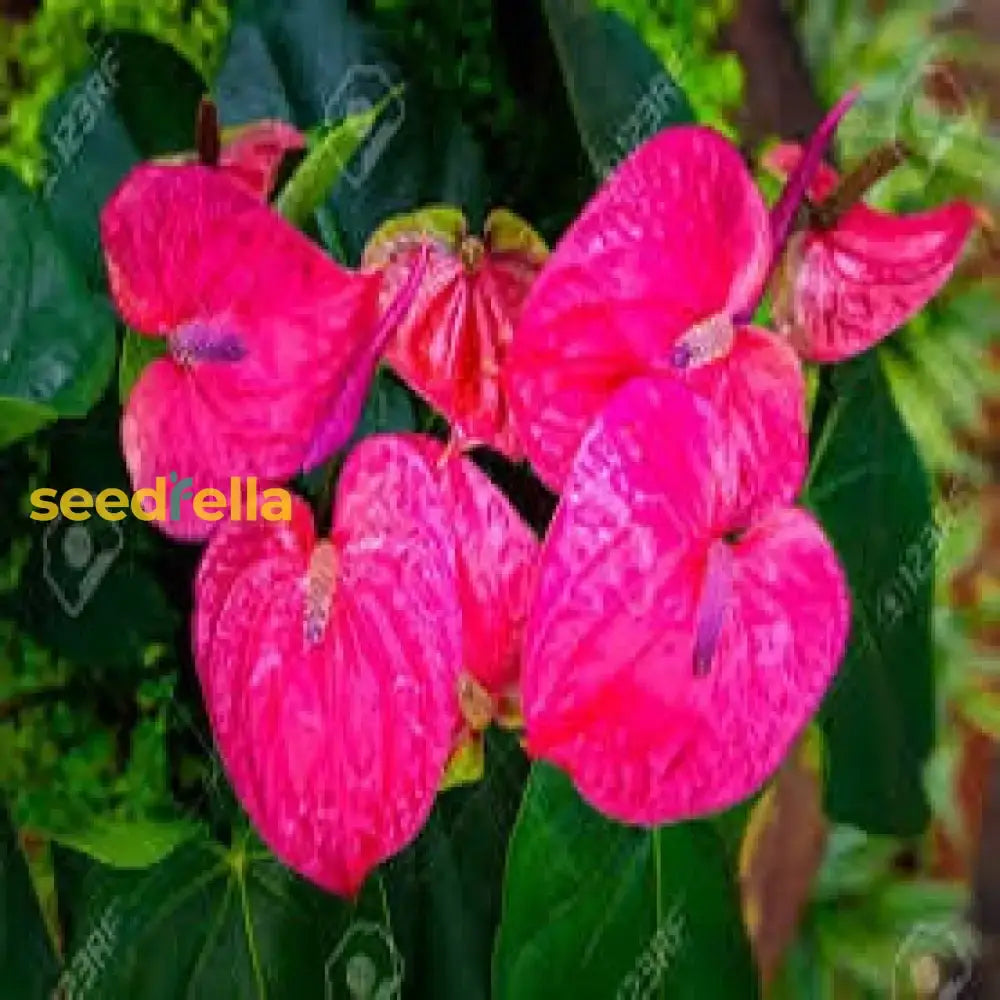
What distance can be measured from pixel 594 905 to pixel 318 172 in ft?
0.82

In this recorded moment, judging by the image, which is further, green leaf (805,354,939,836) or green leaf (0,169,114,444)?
green leaf (805,354,939,836)

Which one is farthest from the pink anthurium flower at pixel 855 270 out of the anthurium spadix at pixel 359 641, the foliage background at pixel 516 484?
the anthurium spadix at pixel 359 641

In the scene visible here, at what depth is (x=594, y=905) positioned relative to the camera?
595 millimetres

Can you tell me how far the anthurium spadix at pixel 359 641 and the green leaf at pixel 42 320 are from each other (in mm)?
64

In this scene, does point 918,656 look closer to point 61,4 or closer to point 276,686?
point 276,686

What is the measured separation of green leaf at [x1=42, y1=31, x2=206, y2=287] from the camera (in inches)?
21.3

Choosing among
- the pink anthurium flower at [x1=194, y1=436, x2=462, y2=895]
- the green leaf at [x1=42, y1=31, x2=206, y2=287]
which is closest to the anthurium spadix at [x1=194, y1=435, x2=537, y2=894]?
the pink anthurium flower at [x1=194, y1=436, x2=462, y2=895]

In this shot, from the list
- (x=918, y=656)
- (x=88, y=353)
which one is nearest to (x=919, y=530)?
(x=918, y=656)

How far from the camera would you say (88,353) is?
20.4 inches

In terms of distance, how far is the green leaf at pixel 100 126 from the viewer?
54 centimetres

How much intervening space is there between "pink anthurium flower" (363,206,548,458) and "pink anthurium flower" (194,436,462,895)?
2 centimetres

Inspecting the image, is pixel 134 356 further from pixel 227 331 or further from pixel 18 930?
pixel 18 930

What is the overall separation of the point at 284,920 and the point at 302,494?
0.14m

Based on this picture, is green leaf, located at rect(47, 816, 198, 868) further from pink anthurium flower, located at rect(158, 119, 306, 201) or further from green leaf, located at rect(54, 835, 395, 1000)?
pink anthurium flower, located at rect(158, 119, 306, 201)
